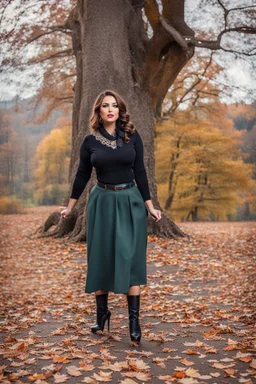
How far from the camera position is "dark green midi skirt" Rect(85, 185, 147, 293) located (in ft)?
14.5

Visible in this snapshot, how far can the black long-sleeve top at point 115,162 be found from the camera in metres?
4.48

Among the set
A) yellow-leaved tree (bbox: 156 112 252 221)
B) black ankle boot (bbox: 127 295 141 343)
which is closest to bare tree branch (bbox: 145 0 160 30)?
black ankle boot (bbox: 127 295 141 343)

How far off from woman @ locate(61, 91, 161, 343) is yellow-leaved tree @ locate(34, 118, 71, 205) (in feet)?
104

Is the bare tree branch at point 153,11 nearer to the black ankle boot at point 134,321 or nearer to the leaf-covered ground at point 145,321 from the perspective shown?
the leaf-covered ground at point 145,321

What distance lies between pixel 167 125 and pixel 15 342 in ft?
72.3

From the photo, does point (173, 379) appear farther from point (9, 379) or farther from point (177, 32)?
point (177, 32)

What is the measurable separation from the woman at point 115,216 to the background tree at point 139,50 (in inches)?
249

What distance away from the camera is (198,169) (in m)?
25.2

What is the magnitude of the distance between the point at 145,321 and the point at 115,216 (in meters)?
1.58

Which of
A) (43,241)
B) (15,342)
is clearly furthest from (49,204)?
(15,342)

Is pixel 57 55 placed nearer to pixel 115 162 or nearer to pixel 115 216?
pixel 115 162

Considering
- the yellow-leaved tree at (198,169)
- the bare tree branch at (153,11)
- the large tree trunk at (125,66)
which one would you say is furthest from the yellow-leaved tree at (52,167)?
the bare tree branch at (153,11)

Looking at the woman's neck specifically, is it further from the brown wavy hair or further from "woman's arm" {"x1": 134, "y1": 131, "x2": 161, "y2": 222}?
"woman's arm" {"x1": 134, "y1": 131, "x2": 161, "y2": 222}

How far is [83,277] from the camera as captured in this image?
8133 mm
